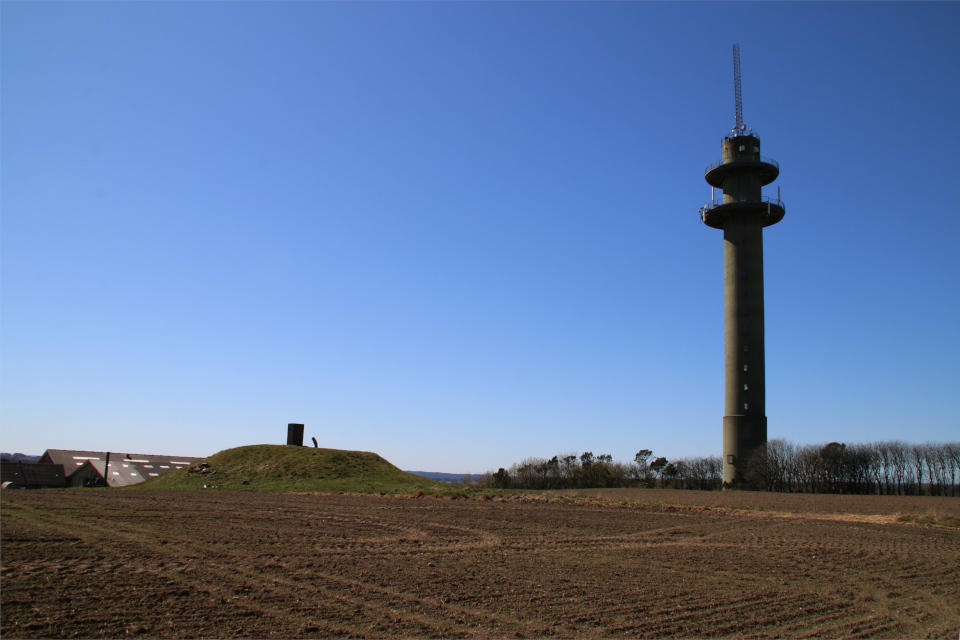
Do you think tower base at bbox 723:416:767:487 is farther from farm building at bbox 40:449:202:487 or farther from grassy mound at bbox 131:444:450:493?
farm building at bbox 40:449:202:487

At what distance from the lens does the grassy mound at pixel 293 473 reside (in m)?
47.0

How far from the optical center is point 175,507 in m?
27.8

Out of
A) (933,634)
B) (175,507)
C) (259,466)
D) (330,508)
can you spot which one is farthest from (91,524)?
(259,466)

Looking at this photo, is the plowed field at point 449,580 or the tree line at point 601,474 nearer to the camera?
the plowed field at point 449,580

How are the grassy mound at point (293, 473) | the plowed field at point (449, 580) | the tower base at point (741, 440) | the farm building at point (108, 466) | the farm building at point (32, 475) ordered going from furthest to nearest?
the tower base at point (741, 440)
the farm building at point (108, 466)
the farm building at point (32, 475)
the grassy mound at point (293, 473)
the plowed field at point (449, 580)

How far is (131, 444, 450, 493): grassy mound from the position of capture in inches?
1851

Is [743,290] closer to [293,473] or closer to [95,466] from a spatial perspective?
[293,473]

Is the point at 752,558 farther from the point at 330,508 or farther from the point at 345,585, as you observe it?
the point at 330,508

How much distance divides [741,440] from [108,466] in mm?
64970

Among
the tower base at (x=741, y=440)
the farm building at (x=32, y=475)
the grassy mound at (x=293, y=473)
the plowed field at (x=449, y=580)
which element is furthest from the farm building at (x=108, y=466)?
the tower base at (x=741, y=440)

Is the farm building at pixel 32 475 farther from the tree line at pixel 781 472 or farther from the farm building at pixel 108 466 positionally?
the tree line at pixel 781 472

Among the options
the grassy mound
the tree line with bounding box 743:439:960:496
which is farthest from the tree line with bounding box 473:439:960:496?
the grassy mound

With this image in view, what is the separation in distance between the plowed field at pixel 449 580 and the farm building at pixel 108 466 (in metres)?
36.8

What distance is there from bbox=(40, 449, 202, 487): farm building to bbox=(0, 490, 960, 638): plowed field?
36825mm
